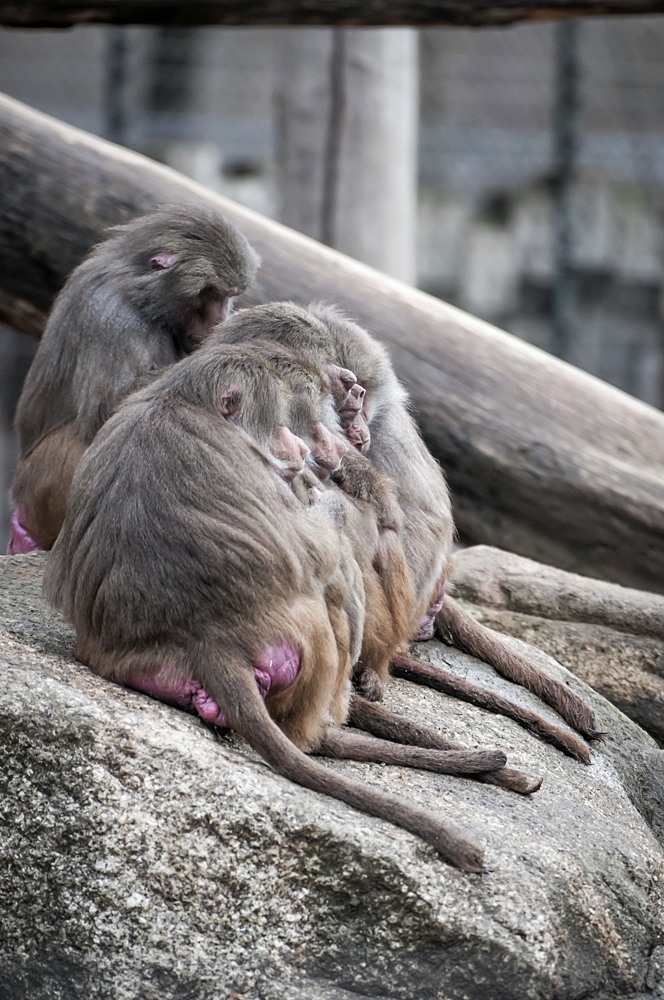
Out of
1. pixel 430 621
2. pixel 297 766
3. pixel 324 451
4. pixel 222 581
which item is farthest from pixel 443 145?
pixel 297 766

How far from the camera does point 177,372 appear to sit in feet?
9.23

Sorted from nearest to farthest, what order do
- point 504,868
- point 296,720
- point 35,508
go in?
point 504,868 → point 296,720 → point 35,508

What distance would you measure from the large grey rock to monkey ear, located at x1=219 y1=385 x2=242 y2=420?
608mm

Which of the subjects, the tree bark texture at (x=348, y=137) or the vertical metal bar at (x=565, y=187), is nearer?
the tree bark texture at (x=348, y=137)

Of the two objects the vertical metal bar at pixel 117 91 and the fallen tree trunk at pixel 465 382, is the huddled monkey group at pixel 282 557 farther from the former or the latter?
the vertical metal bar at pixel 117 91

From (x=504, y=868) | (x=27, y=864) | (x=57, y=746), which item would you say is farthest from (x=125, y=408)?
(x=504, y=868)

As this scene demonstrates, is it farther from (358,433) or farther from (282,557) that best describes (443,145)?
(282,557)

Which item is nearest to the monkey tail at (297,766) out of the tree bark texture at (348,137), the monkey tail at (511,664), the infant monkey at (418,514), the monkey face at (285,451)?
the monkey face at (285,451)

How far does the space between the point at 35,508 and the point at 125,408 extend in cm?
113

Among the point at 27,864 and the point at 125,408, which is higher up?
the point at 125,408

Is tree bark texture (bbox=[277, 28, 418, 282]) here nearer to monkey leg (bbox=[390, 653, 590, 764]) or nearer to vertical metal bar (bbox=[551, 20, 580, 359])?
vertical metal bar (bbox=[551, 20, 580, 359])

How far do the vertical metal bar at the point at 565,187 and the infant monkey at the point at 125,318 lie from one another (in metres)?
3.76

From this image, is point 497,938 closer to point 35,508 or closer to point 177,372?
point 177,372

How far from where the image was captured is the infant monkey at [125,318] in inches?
143
